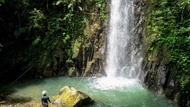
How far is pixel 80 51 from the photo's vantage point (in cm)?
1839

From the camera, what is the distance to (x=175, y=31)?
13.9 meters

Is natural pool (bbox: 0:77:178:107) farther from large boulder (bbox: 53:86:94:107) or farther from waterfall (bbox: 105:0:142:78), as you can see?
waterfall (bbox: 105:0:142:78)

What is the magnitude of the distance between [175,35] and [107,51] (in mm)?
6041

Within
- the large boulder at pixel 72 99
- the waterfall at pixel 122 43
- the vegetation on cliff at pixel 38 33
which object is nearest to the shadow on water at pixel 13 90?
the vegetation on cliff at pixel 38 33

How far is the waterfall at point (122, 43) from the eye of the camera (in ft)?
57.8

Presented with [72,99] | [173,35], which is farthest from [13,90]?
[173,35]

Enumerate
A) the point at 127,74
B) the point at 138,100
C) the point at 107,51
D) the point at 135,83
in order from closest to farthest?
the point at 138,100 < the point at 135,83 < the point at 127,74 < the point at 107,51

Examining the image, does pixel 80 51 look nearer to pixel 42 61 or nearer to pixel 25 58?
pixel 42 61

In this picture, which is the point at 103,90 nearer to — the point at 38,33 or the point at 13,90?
the point at 13,90

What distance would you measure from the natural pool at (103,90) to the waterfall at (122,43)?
0.99 meters

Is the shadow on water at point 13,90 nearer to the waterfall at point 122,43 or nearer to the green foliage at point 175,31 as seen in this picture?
the waterfall at point 122,43

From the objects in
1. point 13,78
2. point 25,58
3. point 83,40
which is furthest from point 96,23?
point 13,78

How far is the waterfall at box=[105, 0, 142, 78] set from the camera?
1763 centimetres

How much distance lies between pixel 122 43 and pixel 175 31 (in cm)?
513
